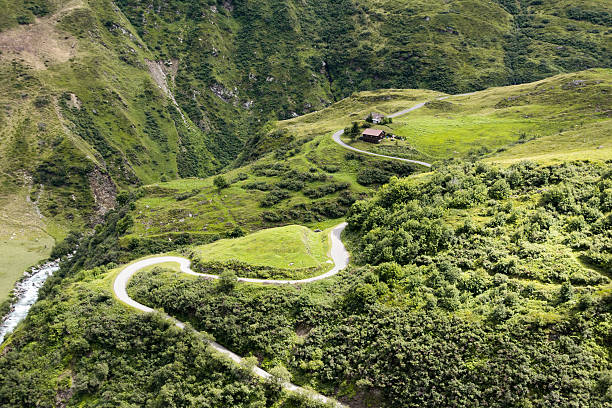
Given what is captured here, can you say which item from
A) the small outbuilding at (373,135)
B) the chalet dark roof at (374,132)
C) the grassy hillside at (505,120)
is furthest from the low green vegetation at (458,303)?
the chalet dark roof at (374,132)

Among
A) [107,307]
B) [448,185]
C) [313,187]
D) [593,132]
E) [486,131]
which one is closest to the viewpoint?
[107,307]

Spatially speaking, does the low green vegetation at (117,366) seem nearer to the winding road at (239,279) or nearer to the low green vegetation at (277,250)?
the winding road at (239,279)

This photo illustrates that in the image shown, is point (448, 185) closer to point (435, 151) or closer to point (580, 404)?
point (580, 404)

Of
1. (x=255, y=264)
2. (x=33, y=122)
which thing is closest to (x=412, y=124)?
(x=255, y=264)

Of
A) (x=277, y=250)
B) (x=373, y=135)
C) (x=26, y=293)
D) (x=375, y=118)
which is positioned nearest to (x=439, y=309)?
(x=277, y=250)

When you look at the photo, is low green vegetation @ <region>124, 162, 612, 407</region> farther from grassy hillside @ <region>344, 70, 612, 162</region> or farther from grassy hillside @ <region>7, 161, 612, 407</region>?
grassy hillside @ <region>344, 70, 612, 162</region>
